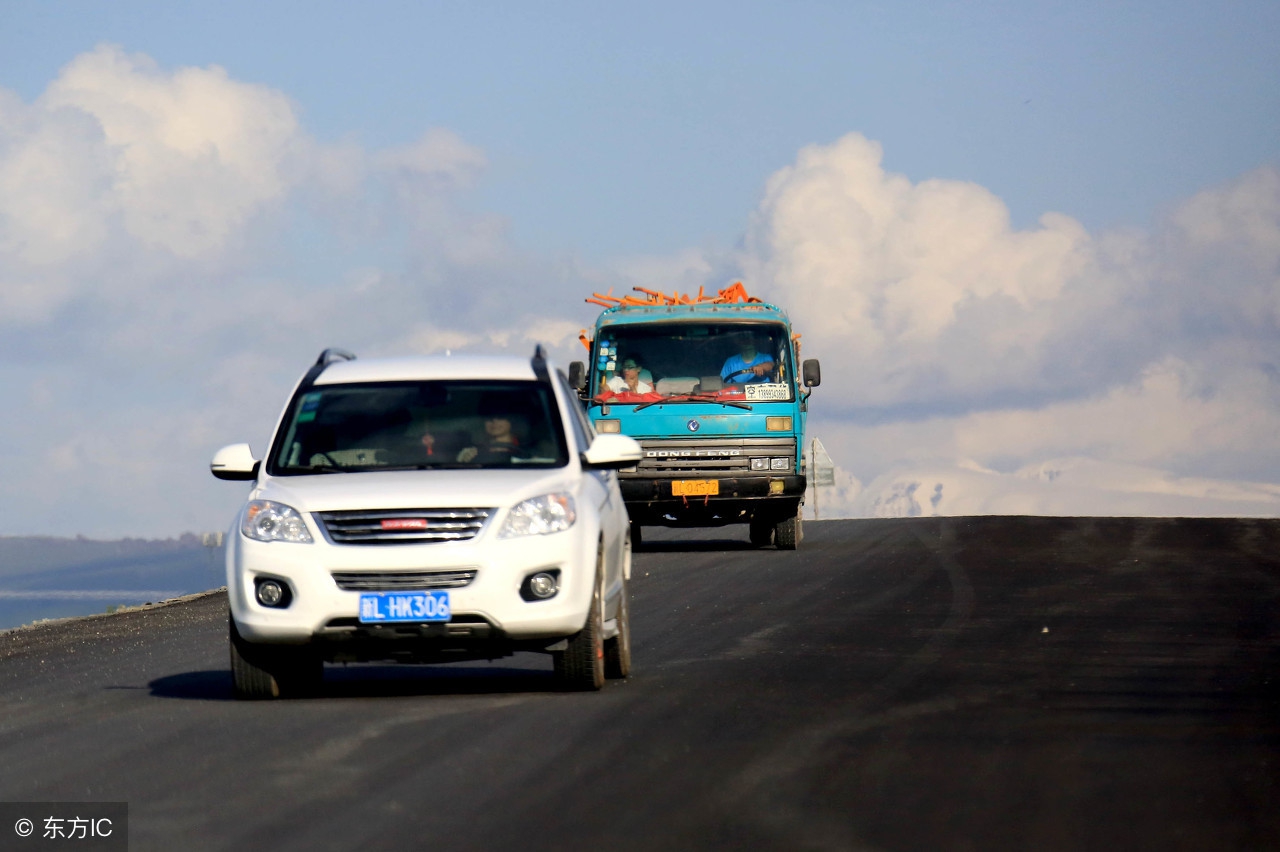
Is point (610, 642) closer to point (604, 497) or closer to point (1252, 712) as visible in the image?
point (604, 497)

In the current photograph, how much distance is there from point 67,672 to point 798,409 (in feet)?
44.6

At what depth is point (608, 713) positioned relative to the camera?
986 cm

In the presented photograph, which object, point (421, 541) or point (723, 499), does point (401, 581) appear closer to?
point (421, 541)

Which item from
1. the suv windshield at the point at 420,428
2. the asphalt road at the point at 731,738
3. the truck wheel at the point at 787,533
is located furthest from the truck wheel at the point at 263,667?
the truck wheel at the point at 787,533

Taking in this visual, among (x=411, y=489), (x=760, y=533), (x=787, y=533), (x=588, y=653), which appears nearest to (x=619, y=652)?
(x=588, y=653)

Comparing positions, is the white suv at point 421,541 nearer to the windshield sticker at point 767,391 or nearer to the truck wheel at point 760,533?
the windshield sticker at point 767,391

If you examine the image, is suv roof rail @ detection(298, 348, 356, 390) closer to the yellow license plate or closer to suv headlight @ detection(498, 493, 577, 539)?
suv headlight @ detection(498, 493, 577, 539)

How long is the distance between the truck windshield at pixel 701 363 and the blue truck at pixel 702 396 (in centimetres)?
1

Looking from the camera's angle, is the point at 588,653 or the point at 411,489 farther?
the point at 588,653

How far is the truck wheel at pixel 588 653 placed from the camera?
→ 35.4 feet

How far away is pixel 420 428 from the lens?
11.3m

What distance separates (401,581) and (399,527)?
0.90 ft

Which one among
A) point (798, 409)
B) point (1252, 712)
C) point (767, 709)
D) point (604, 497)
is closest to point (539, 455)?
point (604, 497)

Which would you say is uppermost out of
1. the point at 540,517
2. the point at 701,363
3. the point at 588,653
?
the point at 701,363
